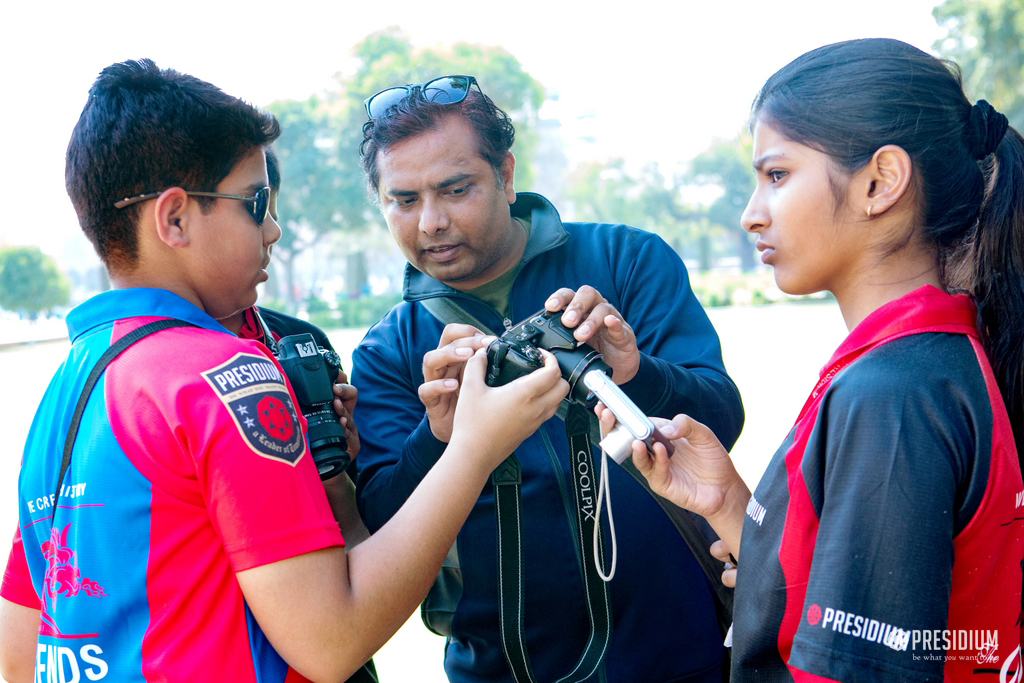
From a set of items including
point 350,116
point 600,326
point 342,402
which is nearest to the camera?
point 600,326

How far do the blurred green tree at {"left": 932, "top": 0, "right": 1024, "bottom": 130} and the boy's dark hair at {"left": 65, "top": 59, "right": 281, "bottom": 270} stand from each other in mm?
29719

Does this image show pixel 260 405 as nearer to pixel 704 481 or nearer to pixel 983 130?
pixel 704 481

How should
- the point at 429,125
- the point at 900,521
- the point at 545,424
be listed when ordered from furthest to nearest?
1. the point at 429,125
2. the point at 545,424
3. the point at 900,521

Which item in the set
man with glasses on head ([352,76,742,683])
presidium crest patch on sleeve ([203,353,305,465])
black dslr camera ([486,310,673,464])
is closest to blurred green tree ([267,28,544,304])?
man with glasses on head ([352,76,742,683])

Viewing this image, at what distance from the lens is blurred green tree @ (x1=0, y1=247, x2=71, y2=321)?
3094cm

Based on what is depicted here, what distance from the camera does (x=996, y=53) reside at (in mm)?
26984

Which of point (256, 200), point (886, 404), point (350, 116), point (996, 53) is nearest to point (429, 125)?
point (256, 200)

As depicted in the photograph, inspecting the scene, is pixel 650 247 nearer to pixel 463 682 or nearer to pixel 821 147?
pixel 821 147

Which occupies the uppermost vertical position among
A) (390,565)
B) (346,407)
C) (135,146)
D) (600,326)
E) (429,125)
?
(429,125)

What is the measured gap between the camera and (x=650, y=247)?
2.50 m

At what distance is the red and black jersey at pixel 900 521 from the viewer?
1.30m

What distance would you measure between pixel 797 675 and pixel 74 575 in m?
1.32

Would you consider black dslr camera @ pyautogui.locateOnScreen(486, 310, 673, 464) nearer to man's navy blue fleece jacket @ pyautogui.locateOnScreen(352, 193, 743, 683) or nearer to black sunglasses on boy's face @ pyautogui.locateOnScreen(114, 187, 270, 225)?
man's navy blue fleece jacket @ pyautogui.locateOnScreen(352, 193, 743, 683)

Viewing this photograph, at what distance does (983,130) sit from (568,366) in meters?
0.98
